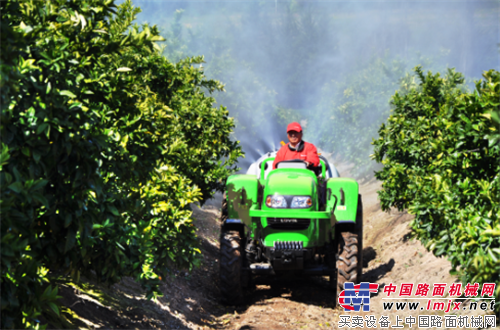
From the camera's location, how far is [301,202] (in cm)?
680

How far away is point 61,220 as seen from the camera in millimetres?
3426

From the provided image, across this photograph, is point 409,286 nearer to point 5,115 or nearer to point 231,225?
point 231,225

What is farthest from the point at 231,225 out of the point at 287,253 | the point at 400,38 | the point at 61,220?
the point at 400,38

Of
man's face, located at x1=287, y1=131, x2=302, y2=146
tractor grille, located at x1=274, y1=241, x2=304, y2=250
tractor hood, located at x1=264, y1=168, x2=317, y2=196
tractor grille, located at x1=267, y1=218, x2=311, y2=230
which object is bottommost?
tractor grille, located at x1=274, y1=241, x2=304, y2=250

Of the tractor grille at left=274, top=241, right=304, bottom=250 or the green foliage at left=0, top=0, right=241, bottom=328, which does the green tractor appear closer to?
the tractor grille at left=274, top=241, right=304, bottom=250

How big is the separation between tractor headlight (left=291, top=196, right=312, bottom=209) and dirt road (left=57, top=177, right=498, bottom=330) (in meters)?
1.48

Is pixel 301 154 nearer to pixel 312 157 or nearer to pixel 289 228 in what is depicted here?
pixel 312 157

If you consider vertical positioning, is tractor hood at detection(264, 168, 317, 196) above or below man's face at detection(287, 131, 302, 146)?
below

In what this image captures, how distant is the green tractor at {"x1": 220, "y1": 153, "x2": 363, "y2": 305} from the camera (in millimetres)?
6750

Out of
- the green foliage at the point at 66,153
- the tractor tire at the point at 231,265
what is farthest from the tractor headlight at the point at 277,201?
the green foliage at the point at 66,153

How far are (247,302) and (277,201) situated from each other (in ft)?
5.91

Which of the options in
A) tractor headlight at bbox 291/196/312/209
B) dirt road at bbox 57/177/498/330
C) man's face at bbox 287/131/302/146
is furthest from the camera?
man's face at bbox 287/131/302/146

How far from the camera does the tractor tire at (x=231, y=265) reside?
706 centimetres

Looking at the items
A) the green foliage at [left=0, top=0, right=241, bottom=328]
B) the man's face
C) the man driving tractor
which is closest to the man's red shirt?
the man driving tractor
